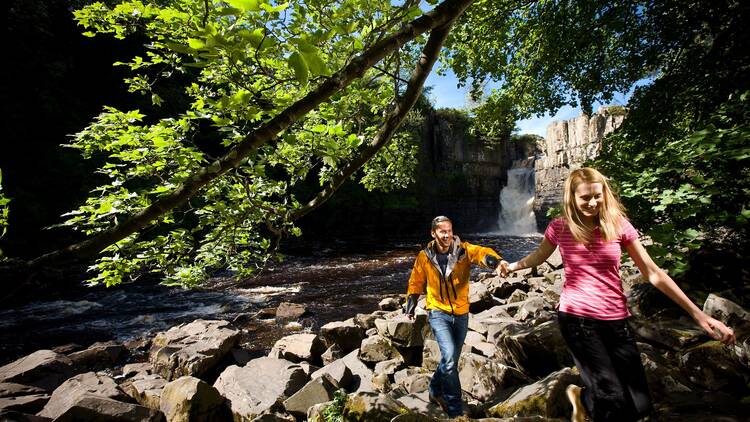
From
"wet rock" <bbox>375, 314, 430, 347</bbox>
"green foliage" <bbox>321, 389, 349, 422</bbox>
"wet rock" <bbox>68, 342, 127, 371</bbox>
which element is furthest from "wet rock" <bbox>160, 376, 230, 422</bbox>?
"wet rock" <bbox>68, 342, 127, 371</bbox>

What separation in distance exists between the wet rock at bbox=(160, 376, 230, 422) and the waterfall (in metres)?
39.5

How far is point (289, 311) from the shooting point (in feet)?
34.0

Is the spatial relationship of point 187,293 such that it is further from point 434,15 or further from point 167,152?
point 434,15

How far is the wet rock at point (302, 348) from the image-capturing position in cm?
686

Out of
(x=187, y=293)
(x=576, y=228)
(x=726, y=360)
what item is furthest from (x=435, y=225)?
(x=187, y=293)

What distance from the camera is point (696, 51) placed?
6.34 meters

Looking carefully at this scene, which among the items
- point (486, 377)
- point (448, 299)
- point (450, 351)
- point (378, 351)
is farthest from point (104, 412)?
point (486, 377)

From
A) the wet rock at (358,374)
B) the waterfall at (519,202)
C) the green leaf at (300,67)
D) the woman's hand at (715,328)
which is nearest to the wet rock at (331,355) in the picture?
the wet rock at (358,374)

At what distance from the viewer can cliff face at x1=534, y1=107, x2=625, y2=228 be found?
3306 cm

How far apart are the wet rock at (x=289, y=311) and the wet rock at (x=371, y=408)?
6.90 m

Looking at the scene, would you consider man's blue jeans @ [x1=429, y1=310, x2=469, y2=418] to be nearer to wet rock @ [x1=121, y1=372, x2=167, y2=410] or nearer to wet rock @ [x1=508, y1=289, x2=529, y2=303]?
wet rock @ [x1=121, y1=372, x2=167, y2=410]

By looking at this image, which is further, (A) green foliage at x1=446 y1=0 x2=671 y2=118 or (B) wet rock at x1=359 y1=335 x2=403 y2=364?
(A) green foliage at x1=446 y1=0 x2=671 y2=118

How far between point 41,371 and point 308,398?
5.92 m

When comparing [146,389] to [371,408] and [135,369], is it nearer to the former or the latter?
[135,369]
